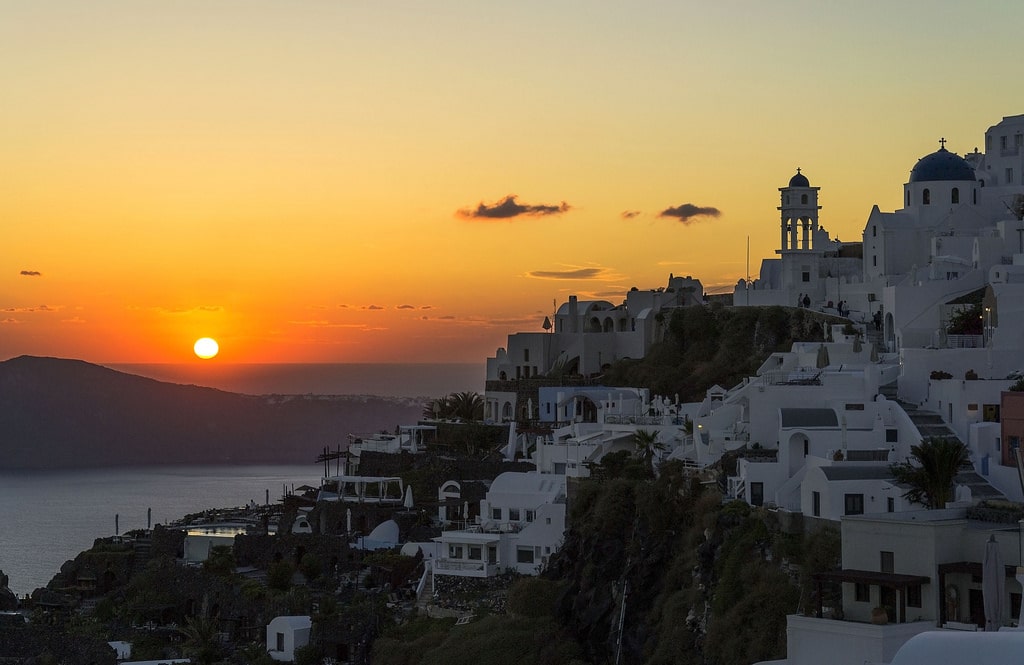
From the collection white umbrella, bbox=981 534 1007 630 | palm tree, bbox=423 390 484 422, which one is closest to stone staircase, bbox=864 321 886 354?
palm tree, bbox=423 390 484 422

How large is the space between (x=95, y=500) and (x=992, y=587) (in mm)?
117795

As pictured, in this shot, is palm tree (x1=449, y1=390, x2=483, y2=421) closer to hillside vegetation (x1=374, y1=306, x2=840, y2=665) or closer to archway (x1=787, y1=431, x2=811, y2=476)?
hillside vegetation (x1=374, y1=306, x2=840, y2=665)

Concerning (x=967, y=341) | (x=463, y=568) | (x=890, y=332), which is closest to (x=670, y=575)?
(x=463, y=568)

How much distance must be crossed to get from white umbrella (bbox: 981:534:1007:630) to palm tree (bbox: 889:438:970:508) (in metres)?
8.04

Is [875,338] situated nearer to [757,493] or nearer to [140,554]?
[757,493]

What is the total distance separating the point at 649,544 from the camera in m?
42.4

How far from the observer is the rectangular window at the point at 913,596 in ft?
87.8

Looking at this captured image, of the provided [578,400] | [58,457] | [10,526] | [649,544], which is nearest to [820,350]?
[649,544]

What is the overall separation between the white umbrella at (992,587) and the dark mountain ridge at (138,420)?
6193 inches

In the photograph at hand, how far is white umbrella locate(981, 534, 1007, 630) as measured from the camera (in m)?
24.1

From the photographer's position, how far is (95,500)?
135000mm

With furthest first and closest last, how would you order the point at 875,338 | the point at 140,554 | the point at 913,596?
the point at 140,554, the point at 875,338, the point at 913,596

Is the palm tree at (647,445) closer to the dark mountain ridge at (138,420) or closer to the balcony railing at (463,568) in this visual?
the balcony railing at (463,568)

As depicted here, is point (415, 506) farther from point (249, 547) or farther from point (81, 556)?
point (81, 556)
